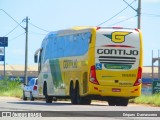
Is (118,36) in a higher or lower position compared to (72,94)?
higher

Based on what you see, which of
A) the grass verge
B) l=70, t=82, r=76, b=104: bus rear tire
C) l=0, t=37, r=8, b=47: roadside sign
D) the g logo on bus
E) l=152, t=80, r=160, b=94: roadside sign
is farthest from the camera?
l=0, t=37, r=8, b=47: roadside sign

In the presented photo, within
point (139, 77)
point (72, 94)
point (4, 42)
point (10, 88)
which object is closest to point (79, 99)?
point (72, 94)

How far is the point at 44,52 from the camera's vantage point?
38062 mm

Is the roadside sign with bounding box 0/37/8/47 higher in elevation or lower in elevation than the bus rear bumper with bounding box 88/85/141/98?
higher

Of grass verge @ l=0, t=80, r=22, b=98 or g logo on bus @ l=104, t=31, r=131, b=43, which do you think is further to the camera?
grass verge @ l=0, t=80, r=22, b=98

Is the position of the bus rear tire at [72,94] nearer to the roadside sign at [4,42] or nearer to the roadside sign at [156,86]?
the roadside sign at [156,86]

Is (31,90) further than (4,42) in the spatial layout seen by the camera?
No

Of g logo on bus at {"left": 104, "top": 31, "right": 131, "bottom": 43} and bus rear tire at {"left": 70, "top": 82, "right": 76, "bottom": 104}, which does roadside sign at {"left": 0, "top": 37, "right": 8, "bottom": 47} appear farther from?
g logo on bus at {"left": 104, "top": 31, "right": 131, "bottom": 43}

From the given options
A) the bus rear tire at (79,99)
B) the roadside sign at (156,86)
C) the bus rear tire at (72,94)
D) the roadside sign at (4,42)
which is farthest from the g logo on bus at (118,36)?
the roadside sign at (4,42)

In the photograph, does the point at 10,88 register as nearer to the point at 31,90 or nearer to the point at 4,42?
the point at 4,42

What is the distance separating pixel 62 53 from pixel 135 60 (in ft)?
16.2

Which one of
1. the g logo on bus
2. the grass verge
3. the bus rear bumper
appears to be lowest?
the grass verge

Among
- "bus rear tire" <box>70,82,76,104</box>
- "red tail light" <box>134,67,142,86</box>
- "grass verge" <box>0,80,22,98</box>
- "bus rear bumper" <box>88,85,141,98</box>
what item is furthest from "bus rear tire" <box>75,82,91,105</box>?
"grass verge" <box>0,80,22,98</box>

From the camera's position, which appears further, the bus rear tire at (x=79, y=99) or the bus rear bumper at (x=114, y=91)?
the bus rear tire at (x=79, y=99)
